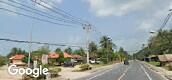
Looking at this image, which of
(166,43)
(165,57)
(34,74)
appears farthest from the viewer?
(166,43)

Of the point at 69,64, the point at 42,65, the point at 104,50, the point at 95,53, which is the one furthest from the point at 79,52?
the point at 42,65

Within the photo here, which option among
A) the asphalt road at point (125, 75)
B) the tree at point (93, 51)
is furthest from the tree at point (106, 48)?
the asphalt road at point (125, 75)

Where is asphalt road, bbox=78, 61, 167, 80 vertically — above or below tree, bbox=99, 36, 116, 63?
below

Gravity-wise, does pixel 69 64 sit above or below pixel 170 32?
below

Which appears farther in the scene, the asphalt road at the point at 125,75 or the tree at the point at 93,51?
the tree at the point at 93,51

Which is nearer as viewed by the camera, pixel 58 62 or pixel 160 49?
pixel 58 62

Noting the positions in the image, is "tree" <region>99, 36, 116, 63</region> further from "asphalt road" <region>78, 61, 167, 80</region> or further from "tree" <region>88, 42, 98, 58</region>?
"asphalt road" <region>78, 61, 167, 80</region>

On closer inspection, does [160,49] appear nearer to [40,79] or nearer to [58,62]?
[58,62]

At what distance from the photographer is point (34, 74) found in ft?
126

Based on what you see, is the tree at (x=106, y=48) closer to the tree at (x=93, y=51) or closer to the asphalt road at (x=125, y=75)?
the tree at (x=93, y=51)

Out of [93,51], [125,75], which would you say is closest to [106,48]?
[93,51]

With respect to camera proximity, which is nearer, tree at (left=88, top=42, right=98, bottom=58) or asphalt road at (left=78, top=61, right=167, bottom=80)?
asphalt road at (left=78, top=61, right=167, bottom=80)

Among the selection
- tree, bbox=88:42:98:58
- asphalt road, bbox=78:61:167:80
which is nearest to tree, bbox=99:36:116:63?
tree, bbox=88:42:98:58

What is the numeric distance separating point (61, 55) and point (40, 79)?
2930 inches
